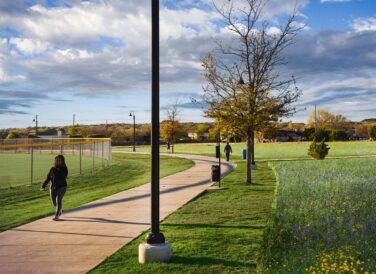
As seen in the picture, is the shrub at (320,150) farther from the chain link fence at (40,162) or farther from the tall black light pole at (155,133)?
the tall black light pole at (155,133)

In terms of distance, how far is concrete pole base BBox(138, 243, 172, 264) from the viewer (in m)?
6.53

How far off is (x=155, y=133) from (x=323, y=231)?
4205 mm

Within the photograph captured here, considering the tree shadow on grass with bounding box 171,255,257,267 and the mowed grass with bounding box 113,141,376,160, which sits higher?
the mowed grass with bounding box 113,141,376,160

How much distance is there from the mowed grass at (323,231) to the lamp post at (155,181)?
5.35 feet

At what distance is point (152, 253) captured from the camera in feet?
21.4

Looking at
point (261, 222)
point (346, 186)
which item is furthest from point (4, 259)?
point (346, 186)

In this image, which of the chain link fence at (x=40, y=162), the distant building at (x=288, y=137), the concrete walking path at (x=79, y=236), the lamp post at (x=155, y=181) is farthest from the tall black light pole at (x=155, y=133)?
the distant building at (x=288, y=137)

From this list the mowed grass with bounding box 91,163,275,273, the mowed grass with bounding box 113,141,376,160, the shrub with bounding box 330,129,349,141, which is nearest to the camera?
the mowed grass with bounding box 91,163,275,273

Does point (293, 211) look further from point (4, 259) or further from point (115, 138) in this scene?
point (115, 138)

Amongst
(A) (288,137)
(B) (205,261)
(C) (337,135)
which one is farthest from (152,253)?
(A) (288,137)

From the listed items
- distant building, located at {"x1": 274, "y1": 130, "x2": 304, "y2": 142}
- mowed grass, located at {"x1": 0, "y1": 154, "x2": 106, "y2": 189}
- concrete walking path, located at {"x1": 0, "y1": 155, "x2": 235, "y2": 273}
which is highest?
distant building, located at {"x1": 274, "y1": 130, "x2": 304, "y2": 142}

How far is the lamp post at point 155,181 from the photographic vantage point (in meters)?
6.54

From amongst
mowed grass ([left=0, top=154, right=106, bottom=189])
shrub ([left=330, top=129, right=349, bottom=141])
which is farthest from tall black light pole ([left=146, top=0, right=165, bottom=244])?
shrub ([left=330, top=129, right=349, bottom=141])

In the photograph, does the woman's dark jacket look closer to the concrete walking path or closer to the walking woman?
the walking woman
